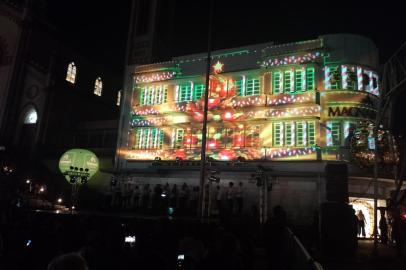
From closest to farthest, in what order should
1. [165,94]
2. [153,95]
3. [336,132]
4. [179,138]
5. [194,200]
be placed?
1. [336,132]
2. [194,200]
3. [179,138]
4. [165,94]
5. [153,95]

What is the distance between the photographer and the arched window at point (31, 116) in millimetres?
38938

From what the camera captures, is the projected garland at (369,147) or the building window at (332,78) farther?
the building window at (332,78)

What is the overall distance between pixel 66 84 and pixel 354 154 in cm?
3222

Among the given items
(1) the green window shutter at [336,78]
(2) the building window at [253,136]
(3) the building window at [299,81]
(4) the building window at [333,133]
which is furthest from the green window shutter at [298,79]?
(2) the building window at [253,136]

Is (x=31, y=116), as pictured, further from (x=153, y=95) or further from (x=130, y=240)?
(x=130, y=240)

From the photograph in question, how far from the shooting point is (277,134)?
25750 millimetres

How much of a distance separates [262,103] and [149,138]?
34.1 ft

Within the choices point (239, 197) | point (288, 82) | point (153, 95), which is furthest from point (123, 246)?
point (153, 95)

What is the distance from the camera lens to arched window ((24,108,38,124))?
38938 mm

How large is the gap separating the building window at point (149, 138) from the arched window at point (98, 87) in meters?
18.7

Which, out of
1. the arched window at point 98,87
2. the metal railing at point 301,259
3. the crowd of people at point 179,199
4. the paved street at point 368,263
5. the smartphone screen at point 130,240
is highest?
the arched window at point 98,87

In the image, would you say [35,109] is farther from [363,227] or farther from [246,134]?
[363,227]

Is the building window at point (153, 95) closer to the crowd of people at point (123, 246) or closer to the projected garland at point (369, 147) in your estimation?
the projected garland at point (369, 147)

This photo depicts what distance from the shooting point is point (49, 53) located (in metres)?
43.4
